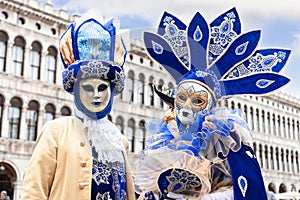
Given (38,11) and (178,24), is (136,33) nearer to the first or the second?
(178,24)

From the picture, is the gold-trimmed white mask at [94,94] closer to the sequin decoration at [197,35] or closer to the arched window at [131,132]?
the arched window at [131,132]

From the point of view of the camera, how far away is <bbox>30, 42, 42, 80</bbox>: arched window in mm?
15289

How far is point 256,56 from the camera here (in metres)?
2.91

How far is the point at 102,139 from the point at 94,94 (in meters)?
0.27

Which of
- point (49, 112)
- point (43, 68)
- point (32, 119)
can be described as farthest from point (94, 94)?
point (43, 68)

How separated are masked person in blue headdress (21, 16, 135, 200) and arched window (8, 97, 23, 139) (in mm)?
Result: 12117

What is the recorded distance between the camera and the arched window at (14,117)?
14129 mm

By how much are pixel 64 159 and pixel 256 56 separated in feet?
4.79

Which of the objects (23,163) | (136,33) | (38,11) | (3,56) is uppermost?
(38,11)

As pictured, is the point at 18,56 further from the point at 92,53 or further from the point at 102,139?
the point at 102,139

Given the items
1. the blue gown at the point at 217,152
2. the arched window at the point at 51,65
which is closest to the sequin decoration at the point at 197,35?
the blue gown at the point at 217,152

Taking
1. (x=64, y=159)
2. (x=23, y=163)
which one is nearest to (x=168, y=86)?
(x=64, y=159)

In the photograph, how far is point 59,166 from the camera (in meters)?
2.40

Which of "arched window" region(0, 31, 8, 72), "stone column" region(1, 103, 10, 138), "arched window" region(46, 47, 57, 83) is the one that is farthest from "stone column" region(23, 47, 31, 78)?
"stone column" region(1, 103, 10, 138)
